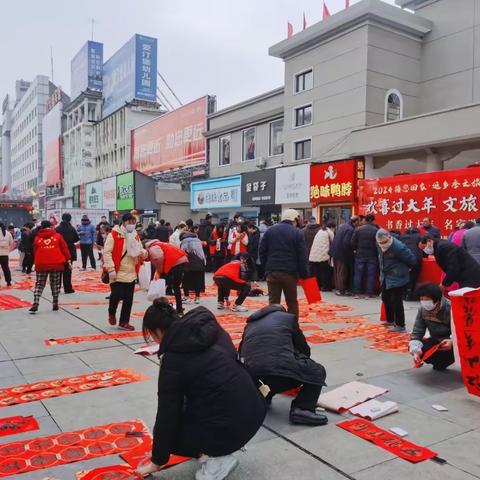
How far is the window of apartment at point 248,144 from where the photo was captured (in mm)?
24656

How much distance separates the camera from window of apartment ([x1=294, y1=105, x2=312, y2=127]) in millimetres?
20659

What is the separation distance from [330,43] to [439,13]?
13.8ft

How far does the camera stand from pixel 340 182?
713 inches

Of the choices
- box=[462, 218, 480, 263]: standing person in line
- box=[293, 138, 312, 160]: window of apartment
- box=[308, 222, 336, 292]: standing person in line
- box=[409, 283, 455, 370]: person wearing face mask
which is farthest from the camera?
box=[293, 138, 312, 160]: window of apartment

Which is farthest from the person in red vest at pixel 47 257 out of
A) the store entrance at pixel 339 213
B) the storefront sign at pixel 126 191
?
the storefront sign at pixel 126 191

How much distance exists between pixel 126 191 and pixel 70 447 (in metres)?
31.8

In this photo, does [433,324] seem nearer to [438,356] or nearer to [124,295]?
[438,356]

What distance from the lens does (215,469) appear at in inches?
116

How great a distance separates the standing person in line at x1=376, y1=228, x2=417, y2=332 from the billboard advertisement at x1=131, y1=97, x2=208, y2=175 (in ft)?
72.8

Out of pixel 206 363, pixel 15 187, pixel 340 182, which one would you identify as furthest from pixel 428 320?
pixel 15 187

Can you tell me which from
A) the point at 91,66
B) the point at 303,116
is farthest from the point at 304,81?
the point at 91,66

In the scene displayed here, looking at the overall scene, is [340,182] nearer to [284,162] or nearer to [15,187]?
[284,162]

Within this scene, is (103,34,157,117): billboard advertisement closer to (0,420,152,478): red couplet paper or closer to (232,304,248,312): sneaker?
(232,304,248,312): sneaker

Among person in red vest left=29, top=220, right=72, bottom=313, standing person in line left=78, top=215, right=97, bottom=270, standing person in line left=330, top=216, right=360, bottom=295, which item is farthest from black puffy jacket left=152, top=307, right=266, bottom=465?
standing person in line left=78, top=215, right=97, bottom=270
